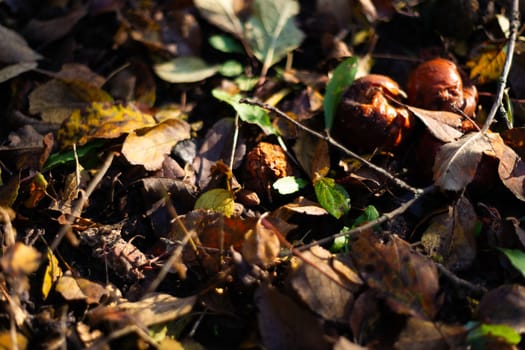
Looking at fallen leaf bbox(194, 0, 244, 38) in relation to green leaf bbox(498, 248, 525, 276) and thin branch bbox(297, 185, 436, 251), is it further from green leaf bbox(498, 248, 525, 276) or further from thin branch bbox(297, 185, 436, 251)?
green leaf bbox(498, 248, 525, 276)

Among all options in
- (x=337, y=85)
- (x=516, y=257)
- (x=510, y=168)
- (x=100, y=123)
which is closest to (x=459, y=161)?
(x=510, y=168)

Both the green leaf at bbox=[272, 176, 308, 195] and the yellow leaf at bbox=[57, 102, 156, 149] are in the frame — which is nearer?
the green leaf at bbox=[272, 176, 308, 195]

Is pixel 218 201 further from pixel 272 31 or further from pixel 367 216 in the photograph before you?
pixel 272 31

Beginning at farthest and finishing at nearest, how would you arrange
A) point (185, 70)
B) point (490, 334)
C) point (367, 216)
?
point (185, 70) → point (367, 216) → point (490, 334)

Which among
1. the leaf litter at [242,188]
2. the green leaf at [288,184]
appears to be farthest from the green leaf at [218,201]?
the green leaf at [288,184]

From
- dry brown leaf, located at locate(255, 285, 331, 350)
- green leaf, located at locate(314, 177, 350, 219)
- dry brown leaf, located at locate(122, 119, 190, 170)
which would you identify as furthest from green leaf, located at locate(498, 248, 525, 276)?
dry brown leaf, located at locate(122, 119, 190, 170)

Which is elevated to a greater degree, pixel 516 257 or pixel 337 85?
pixel 337 85
